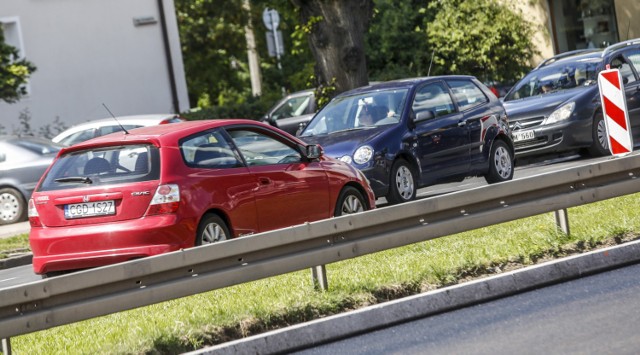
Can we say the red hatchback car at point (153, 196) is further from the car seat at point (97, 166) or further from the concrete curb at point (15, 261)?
the concrete curb at point (15, 261)

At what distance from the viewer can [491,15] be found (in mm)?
33438

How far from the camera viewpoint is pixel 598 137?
771 inches

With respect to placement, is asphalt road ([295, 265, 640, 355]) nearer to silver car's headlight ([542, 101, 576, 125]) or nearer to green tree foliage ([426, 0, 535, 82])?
silver car's headlight ([542, 101, 576, 125])

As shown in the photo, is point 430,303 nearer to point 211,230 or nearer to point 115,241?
point 211,230

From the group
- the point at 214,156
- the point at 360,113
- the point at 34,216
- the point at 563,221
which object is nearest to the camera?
the point at 563,221

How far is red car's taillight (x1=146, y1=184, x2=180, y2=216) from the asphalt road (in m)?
3.00

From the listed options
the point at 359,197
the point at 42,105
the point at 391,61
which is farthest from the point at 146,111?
the point at 359,197

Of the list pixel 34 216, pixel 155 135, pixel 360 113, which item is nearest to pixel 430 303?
pixel 155 135

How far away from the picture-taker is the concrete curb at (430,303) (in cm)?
817

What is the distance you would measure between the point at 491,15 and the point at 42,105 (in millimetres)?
11729

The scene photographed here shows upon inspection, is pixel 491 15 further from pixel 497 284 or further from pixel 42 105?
pixel 497 284

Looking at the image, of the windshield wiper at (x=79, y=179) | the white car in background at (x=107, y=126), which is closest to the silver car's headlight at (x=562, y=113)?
the white car in background at (x=107, y=126)

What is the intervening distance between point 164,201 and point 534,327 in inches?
157

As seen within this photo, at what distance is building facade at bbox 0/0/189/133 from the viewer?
32.9m
